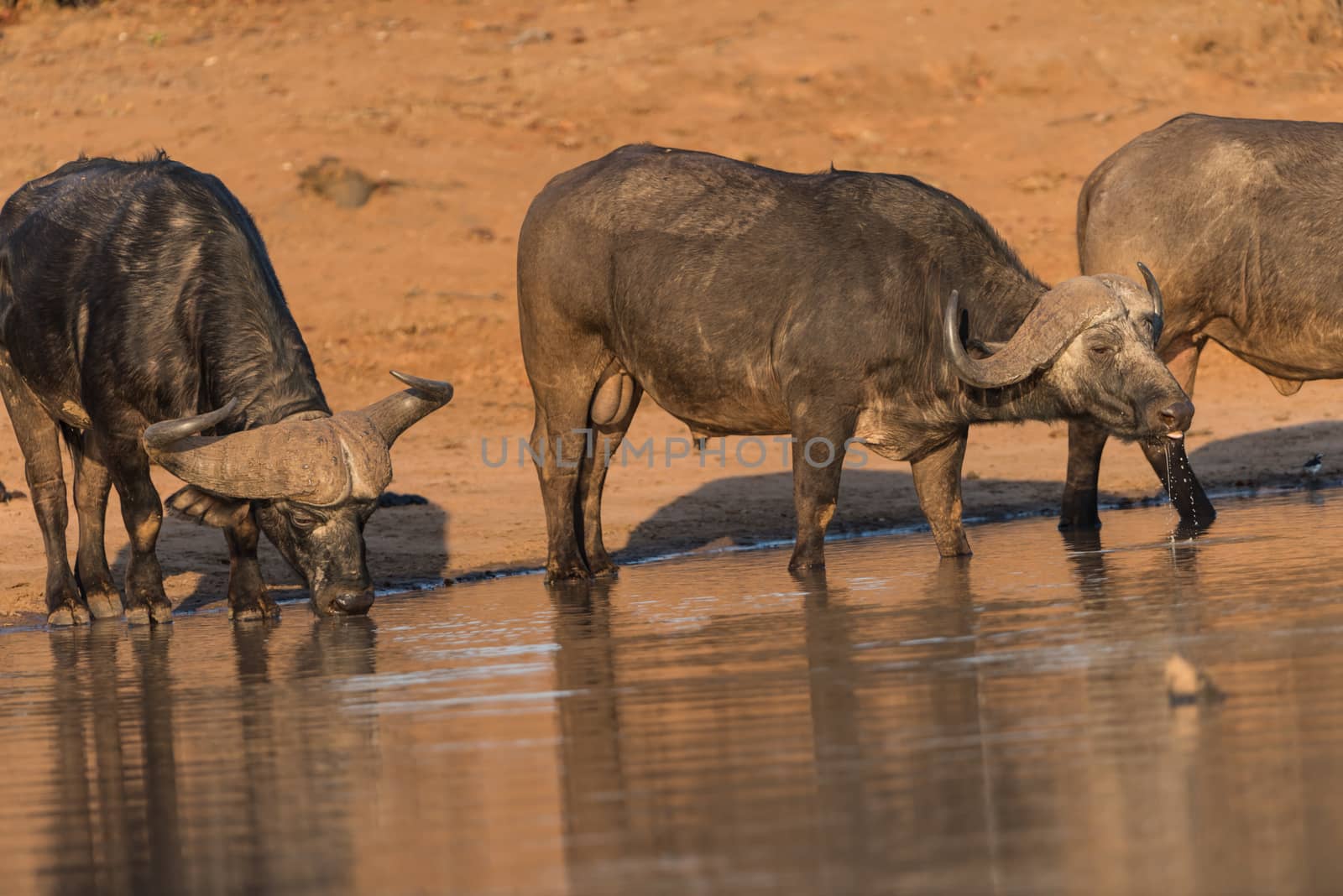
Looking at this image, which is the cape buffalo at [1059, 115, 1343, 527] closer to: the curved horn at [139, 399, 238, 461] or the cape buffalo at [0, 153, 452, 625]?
the cape buffalo at [0, 153, 452, 625]

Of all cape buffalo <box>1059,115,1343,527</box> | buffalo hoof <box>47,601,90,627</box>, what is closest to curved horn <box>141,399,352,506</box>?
buffalo hoof <box>47,601,90,627</box>

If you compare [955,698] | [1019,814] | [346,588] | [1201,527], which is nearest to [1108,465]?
[1201,527]

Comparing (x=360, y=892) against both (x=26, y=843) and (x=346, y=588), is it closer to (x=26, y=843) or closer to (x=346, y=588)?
(x=26, y=843)

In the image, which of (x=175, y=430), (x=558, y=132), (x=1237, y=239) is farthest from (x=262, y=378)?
(x=558, y=132)

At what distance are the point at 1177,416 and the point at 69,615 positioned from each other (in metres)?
6.01

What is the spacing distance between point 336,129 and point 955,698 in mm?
17933

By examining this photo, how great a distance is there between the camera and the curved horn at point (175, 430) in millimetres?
9281

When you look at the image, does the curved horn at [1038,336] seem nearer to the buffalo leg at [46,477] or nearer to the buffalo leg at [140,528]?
the buffalo leg at [140,528]

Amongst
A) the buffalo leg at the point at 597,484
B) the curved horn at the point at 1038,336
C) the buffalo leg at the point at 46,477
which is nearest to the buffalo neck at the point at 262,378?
the buffalo leg at the point at 46,477

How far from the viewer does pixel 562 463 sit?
1209 centimetres

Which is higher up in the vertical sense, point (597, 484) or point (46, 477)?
point (46, 477)

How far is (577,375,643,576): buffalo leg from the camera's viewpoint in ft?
40.0

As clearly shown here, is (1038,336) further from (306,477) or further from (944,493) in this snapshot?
(306,477)

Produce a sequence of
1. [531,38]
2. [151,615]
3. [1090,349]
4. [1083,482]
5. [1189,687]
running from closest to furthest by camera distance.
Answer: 1. [1189,687]
2. [1090,349]
3. [151,615]
4. [1083,482]
5. [531,38]
